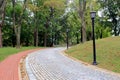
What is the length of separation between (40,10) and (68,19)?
10.3 meters

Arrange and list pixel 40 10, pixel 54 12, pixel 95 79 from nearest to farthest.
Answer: pixel 95 79 → pixel 40 10 → pixel 54 12

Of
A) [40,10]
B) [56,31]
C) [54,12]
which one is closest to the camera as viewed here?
[40,10]

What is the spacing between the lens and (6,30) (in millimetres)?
52750

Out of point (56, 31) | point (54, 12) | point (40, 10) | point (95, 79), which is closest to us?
point (95, 79)

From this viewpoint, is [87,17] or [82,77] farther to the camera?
[87,17]

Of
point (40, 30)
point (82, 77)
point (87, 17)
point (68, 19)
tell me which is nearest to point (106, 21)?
point (87, 17)

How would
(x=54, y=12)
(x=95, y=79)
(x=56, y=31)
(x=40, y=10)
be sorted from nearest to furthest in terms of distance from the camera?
1. (x=95, y=79)
2. (x=40, y=10)
3. (x=54, y=12)
4. (x=56, y=31)

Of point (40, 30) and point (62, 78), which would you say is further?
point (40, 30)

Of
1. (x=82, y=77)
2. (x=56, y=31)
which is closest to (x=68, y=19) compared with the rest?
(x=56, y=31)

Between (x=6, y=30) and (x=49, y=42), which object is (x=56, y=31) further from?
(x=6, y=30)

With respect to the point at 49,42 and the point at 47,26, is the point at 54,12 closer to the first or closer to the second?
the point at 47,26

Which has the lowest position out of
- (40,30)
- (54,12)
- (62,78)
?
(62,78)

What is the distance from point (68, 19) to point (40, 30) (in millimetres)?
9098

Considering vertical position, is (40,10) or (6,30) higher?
(40,10)
